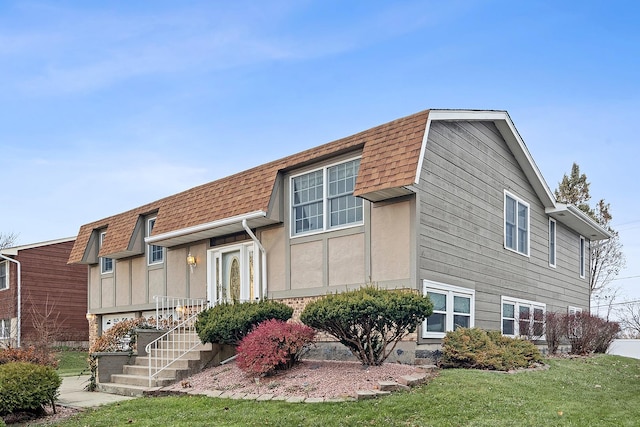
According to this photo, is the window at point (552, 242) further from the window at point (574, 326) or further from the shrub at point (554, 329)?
the shrub at point (554, 329)

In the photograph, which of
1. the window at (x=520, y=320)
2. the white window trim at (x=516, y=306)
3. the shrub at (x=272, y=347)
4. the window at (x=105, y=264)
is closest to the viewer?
the shrub at (x=272, y=347)

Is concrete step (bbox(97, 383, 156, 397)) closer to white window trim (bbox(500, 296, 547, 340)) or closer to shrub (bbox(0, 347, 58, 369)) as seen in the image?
shrub (bbox(0, 347, 58, 369))

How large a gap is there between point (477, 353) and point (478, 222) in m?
3.96

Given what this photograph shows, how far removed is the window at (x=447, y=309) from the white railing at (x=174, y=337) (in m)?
4.87

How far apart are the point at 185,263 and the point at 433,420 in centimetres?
1098

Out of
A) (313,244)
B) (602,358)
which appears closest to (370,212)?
(313,244)

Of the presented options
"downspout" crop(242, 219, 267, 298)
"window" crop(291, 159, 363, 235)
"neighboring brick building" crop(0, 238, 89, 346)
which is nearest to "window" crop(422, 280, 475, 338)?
"window" crop(291, 159, 363, 235)

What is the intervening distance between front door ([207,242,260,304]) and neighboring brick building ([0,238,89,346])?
13.5 m

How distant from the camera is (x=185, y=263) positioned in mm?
17391

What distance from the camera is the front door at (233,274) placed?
15258 millimetres

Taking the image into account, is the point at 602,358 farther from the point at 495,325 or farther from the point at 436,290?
the point at 436,290

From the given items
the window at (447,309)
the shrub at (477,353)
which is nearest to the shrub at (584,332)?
the window at (447,309)

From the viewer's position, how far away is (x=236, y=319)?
12211 mm

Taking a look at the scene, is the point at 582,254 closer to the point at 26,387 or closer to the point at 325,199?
the point at 325,199
